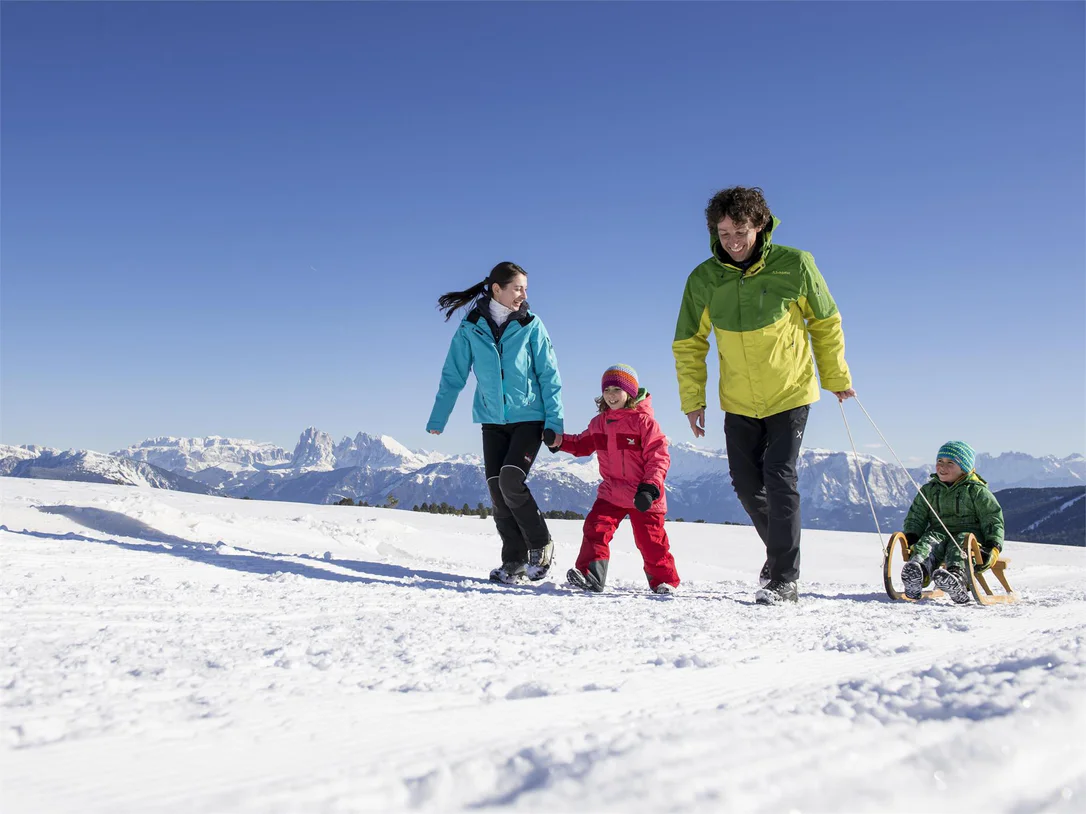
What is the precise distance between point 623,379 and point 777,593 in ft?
6.24

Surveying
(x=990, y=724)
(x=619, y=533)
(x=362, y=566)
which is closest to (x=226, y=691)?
(x=990, y=724)

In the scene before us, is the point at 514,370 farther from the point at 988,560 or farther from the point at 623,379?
the point at 988,560

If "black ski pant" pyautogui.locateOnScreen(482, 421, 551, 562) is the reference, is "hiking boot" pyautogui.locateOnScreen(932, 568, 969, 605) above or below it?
below

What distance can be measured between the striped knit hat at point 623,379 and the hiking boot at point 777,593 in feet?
5.64

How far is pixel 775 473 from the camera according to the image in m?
4.34

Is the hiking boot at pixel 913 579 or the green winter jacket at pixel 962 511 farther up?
the green winter jacket at pixel 962 511

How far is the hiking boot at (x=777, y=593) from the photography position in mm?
4035

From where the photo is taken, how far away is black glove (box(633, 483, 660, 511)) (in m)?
4.66

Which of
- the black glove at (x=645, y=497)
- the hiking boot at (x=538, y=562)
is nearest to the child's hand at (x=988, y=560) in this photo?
the black glove at (x=645, y=497)

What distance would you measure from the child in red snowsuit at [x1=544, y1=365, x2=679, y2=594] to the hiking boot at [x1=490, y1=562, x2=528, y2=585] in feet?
1.35

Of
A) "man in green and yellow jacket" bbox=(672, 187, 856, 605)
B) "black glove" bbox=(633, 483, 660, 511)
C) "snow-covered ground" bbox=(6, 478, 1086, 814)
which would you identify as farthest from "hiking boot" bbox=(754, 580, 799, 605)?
"black glove" bbox=(633, 483, 660, 511)

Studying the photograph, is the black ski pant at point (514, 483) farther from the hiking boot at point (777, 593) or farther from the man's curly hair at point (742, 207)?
the man's curly hair at point (742, 207)

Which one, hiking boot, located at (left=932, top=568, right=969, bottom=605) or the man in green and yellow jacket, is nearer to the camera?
the man in green and yellow jacket

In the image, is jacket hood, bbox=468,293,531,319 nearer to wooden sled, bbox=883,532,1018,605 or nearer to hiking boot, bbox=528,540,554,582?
hiking boot, bbox=528,540,554,582
